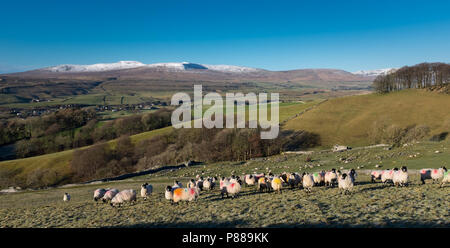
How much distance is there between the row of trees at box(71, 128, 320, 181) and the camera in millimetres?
57969

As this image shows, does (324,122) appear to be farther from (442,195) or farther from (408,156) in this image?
(442,195)

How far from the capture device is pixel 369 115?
247ft

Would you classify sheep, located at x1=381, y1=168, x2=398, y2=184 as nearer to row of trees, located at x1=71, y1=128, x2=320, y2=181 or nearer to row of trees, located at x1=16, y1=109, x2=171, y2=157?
row of trees, located at x1=71, y1=128, x2=320, y2=181

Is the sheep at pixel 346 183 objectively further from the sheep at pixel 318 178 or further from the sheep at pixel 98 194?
the sheep at pixel 98 194

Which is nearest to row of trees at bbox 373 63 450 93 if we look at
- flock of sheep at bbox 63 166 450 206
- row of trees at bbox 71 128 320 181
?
row of trees at bbox 71 128 320 181

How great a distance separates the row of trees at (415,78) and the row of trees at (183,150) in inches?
1987

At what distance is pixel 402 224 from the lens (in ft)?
33.0

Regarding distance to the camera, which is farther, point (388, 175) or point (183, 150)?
point (183, 150)

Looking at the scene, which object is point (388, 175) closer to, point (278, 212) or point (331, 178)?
point (331, 178)

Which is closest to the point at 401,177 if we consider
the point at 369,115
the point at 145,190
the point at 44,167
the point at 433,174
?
the point at 433,174

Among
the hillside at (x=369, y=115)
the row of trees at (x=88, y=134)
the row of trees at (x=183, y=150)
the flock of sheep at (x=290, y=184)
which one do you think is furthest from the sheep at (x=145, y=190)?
the row of trees at (x=88, y=134)

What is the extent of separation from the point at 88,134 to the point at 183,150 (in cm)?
4923

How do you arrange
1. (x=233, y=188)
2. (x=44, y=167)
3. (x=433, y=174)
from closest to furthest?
(x=433, y=174) → (x=233, y=188) → (x=44, y=167)
